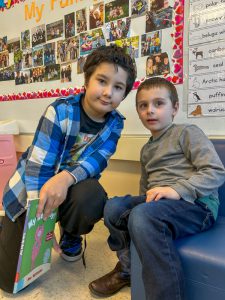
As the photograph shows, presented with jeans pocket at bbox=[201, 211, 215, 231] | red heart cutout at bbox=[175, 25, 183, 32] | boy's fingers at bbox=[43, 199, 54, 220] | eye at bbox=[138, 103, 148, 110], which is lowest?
jeans pocket at bbox=[201, 211, 215, 231]

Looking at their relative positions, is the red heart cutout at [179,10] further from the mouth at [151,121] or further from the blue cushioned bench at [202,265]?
the blue cushioned bench at [202,265]

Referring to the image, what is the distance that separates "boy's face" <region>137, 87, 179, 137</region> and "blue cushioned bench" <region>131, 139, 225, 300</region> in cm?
35

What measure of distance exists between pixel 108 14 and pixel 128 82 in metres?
0.49

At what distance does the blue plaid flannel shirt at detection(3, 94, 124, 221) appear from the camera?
80 cm

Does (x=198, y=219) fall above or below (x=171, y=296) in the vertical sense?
above

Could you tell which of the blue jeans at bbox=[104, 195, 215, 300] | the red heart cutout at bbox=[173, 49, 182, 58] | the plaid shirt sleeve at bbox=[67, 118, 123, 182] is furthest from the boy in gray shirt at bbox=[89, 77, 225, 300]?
the red heart cutout at bbox=[173, 49, 182, 58]

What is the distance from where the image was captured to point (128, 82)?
2.87 ft

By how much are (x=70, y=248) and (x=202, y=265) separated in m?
0.54

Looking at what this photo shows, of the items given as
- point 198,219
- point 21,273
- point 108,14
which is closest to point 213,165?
point 198,219

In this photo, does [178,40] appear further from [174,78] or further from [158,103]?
[158,103]

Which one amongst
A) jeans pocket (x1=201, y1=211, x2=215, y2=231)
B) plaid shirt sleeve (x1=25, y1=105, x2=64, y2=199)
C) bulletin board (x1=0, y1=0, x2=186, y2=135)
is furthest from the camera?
bulletin board (x1=0, y1=0, x2=186, y2=135)

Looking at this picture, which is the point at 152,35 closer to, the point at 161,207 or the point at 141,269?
the point at 161,207

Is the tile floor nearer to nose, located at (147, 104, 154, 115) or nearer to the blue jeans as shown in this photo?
the blue jeans

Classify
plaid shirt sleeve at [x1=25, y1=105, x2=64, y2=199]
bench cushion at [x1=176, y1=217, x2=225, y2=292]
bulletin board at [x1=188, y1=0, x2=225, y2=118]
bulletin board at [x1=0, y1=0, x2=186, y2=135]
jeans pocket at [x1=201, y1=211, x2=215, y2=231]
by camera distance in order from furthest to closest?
bulletin board at [x1=0, y1=0, x2=186, y2=135]
bulletin board at [x1=188, y1=0, x2=225, y2=118]
plaid shirt sleeve at [x1=25, y1=105, x2=64, y2=199]
jeans pocket at [x1=201, y1=211, x2=215, y2=231]
bench cushion at [x1=176, y1=217, x2=225, y2=292]
